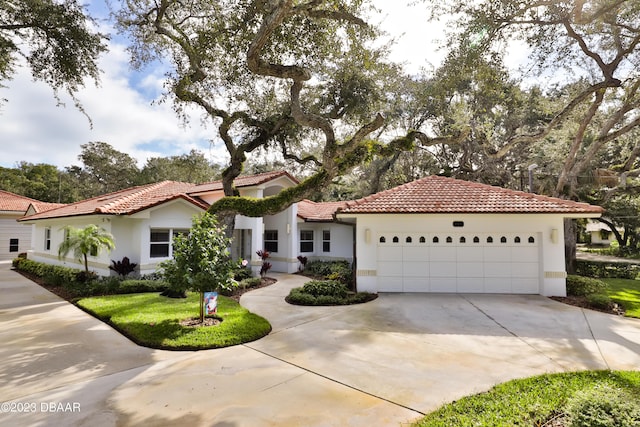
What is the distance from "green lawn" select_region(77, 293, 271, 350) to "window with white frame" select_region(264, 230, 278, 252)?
24.5 feet

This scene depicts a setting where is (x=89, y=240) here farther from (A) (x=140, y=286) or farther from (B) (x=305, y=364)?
(B) (x=305, y=364)

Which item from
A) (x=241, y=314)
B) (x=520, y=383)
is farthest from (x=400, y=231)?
(x=520, y=383)

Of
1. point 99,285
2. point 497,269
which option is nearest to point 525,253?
point 497,269

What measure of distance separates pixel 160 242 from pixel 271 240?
6161mm

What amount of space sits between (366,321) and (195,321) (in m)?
4.33

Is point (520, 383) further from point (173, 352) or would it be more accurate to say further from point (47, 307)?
point (47, 307)

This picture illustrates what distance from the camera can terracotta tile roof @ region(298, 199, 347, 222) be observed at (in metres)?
18.8

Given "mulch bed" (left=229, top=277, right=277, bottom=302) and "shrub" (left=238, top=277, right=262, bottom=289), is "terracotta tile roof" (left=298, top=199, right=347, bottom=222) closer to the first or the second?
"mulch bed" (left=229, top=277, right=277, bottom=302)

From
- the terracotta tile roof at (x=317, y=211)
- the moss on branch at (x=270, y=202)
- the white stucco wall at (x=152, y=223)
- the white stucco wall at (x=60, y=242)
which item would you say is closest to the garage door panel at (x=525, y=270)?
the moss on branch at (x=270, y=202)

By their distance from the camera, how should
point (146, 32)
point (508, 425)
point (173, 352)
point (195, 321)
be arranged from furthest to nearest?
1. point (146, 32)
2. point (195, 321)
3. point (173, 352)
4. point (508, 425)

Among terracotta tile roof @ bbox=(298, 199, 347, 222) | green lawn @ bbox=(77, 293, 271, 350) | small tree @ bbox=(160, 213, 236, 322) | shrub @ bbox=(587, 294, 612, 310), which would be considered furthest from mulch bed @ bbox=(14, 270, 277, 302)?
shrub @ bbox=(587, 294, 612, 310)

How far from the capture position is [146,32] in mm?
12930

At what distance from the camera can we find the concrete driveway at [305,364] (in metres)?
4.16

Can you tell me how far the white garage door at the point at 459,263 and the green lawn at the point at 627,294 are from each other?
7.77ft
